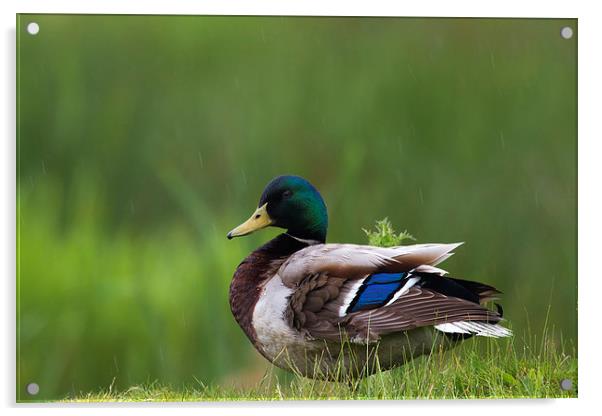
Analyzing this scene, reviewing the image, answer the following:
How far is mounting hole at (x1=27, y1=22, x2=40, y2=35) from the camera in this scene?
16.4 feet

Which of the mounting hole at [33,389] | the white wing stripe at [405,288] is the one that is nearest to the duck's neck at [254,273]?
the white wing stripe at [405,288]

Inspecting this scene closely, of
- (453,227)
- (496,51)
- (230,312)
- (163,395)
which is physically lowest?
(163,395)

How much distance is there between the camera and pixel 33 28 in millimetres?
4996

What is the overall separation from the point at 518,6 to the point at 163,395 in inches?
80.1

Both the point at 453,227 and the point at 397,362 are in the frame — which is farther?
the point at 453,227

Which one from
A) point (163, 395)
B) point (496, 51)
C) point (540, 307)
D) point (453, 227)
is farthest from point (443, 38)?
point (163, 395)

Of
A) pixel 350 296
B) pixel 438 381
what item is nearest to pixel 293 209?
pixel 350 296

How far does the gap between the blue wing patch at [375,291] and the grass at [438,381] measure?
0.27 meters

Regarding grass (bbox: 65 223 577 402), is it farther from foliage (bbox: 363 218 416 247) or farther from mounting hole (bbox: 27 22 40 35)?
mounting hole (bbox: 27 22 40 35)

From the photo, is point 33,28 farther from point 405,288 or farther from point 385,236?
point 405,288

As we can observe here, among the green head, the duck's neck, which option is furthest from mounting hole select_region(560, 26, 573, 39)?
the duck's neck

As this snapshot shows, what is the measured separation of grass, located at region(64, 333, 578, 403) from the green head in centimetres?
55

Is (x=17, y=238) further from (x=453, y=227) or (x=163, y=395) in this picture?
(x=453, y=227)

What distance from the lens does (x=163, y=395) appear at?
495 cm
